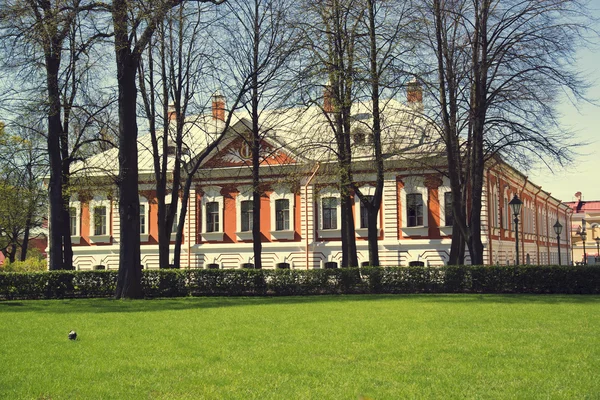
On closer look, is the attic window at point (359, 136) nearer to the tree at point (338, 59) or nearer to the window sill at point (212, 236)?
the tree at point (338, 59)

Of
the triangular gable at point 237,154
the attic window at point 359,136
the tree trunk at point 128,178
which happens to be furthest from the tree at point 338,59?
the triangular gable at point 237,154

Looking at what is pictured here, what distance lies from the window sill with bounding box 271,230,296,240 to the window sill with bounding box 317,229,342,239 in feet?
4.83

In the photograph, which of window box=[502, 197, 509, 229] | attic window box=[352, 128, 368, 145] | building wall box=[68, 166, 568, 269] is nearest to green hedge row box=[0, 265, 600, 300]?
attic window box=[352, 128, 368, 145]

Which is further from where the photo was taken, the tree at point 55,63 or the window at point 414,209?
the window at point 414,209

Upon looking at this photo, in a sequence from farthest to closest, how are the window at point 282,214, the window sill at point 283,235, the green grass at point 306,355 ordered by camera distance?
the window at point 282,214 → the window sill at point 283,235 → the green grass at point 306,355

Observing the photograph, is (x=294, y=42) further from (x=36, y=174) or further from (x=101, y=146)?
(x=36, y=174)

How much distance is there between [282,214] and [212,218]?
160 inches

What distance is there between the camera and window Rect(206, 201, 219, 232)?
39.7 meters

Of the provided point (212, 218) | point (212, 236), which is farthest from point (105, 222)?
point (212, 236)

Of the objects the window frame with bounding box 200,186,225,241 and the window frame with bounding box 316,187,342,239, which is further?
the window frame with bounding box 200,186,225,241

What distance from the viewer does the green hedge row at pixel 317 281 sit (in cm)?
2459

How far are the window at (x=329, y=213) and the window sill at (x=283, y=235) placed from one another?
5.90 feet

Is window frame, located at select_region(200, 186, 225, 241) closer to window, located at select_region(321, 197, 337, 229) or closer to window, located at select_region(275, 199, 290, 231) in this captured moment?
window, located at select_region(275, 199, 290, 231)

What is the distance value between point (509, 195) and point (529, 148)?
1940cm
